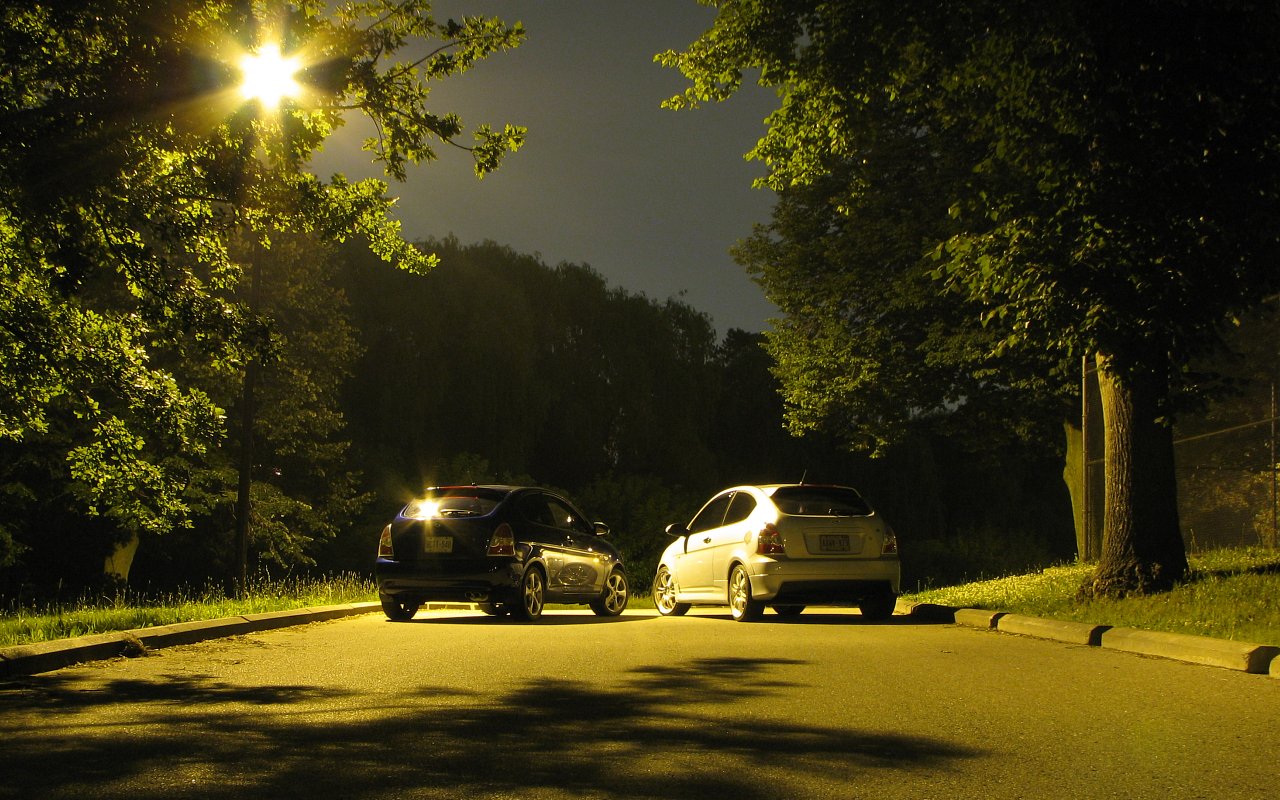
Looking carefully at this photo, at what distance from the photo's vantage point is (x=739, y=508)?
1611 centimetres

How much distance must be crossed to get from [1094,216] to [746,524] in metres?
5.83

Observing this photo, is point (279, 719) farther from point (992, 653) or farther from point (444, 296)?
point (444, 296)

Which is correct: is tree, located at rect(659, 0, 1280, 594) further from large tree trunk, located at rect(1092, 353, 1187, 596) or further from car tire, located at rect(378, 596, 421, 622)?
car tire, located at rect(378, 596, 421, 622)

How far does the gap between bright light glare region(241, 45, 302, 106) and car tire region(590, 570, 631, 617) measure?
7.56 metres

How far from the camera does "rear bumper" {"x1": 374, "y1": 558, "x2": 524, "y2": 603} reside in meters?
14.7

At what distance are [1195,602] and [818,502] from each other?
14.8ft

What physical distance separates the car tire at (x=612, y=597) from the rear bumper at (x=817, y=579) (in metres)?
2.64

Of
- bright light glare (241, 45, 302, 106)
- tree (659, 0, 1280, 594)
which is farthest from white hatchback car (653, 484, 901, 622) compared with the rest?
bright light glare (241, 45, 302, 106)

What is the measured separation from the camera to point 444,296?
43.5 metres

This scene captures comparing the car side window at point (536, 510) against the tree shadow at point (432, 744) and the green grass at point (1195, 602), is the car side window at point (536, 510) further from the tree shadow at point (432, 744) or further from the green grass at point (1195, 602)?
the tree shadow at point (432, 744)

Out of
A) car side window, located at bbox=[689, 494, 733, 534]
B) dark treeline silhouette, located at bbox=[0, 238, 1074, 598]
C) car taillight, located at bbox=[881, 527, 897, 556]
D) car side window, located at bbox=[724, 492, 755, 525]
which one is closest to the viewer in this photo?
car taillight, located at bbox=[881, 527, 897, 556]

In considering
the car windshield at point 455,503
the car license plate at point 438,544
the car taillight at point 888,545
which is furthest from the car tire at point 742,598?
the car license plate at point 438,544

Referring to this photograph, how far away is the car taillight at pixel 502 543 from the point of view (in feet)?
48.3

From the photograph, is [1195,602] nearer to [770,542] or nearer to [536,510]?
[770,542]
